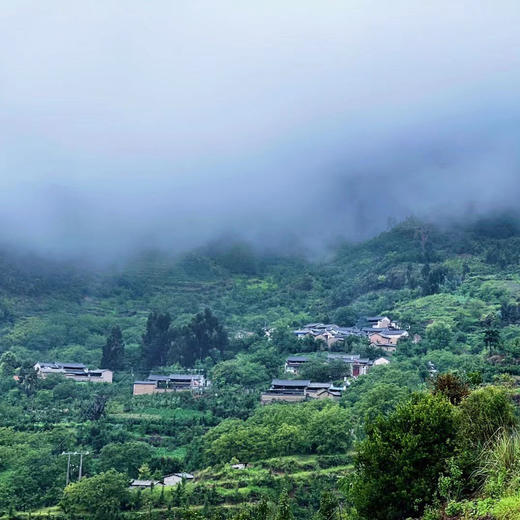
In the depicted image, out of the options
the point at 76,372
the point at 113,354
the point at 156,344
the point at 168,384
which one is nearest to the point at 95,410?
the point at 168,384

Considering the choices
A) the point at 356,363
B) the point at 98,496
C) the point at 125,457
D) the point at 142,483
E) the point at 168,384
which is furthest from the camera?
the point at 168,384

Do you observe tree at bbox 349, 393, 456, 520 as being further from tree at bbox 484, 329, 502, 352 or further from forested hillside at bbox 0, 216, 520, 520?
tree at bbox 484, 329, 502, 352

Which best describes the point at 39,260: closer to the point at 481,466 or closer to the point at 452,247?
the point at 452,247

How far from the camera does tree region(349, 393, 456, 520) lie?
37.9 feet

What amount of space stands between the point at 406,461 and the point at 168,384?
36.6 m

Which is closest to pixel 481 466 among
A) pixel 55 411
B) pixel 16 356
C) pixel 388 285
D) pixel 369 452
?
pixel 369 452

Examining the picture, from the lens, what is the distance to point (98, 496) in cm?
2695

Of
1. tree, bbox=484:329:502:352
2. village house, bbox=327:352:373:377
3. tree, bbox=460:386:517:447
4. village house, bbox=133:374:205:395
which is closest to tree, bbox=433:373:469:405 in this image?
tree, bbox=460:386:517:447

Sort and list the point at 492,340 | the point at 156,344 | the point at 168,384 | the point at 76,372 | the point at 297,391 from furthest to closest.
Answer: the point at 156,344 < the point at 76,372 < the point at 168,384 < the point at 297,391 < the point at 492,340

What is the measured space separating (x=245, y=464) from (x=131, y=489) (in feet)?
16.5

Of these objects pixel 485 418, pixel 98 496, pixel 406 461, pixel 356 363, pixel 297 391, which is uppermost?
pixel 356 363

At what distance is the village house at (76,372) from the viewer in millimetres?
49719

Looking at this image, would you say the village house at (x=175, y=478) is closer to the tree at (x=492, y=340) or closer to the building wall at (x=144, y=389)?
the building wall at (x=144, y=389)

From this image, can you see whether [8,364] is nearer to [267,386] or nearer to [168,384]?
[168,384]
